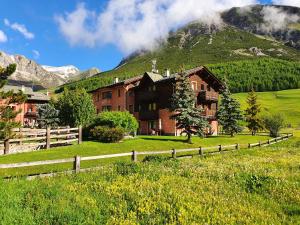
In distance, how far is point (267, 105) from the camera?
5778 inches

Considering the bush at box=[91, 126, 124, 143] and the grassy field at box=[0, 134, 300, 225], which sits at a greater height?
the bush at box=[91, 126, 124, 143]

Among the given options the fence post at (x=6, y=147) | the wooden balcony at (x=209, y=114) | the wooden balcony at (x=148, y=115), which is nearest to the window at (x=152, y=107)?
the wooden balcony at (x=148, y=115)

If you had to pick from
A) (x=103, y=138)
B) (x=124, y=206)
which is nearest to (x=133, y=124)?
(x=103, y=138)

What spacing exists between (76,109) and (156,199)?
40169 millimetres

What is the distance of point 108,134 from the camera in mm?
40719

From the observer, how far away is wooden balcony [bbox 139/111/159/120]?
205ft

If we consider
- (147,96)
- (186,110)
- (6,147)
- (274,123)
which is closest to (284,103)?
(274,123)

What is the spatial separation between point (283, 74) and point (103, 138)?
583ft

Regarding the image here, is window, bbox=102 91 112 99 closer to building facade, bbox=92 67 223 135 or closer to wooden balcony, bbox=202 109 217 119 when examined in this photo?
building facade, bbox=92 67 223 135

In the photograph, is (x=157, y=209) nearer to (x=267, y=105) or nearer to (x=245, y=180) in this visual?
(x=245, y=180)

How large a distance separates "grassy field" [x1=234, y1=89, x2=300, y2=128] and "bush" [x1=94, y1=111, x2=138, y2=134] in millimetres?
81394

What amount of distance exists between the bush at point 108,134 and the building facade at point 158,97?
19.1 metres

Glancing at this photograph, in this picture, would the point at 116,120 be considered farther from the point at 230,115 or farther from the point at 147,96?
the point at 230,115

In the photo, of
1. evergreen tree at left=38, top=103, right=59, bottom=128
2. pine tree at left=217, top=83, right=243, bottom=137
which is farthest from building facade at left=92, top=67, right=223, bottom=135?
evergreen tree at left=38, top=103, right=59, bottom=128
